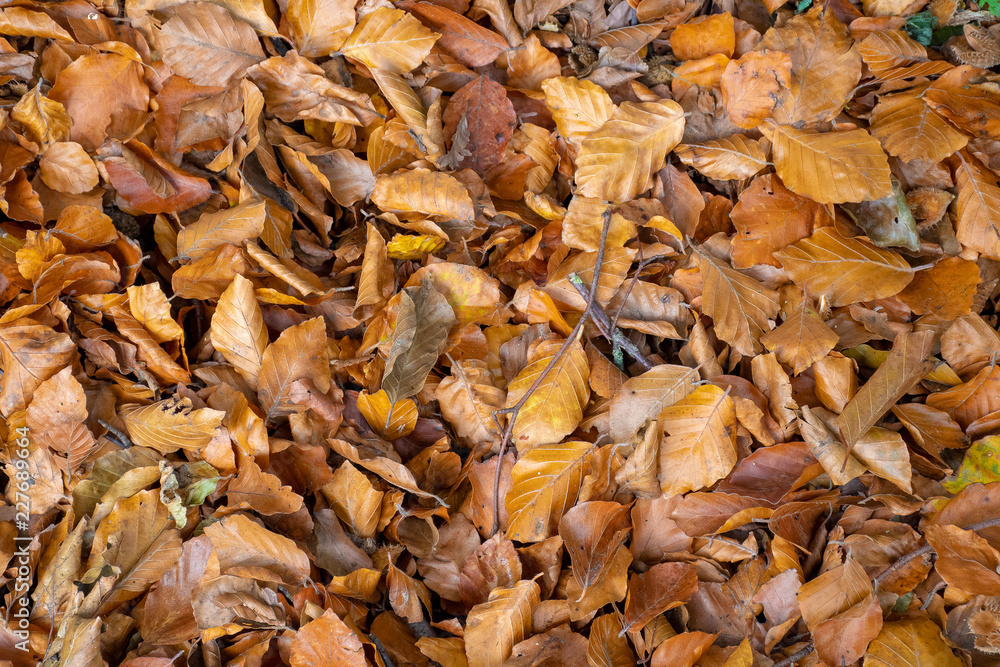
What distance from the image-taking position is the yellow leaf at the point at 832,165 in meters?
1.18

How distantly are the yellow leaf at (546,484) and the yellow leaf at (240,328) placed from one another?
0.58 metres

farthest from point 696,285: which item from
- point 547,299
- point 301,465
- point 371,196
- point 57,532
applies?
point 57,532

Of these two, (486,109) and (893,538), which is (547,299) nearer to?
(486,109)

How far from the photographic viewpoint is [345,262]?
138cm

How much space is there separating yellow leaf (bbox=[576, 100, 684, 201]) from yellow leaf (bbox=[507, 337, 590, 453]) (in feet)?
1.09

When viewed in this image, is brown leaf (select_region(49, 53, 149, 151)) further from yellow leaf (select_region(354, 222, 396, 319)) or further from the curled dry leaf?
yellow leaf (select_region(354, 222, 396, 319))

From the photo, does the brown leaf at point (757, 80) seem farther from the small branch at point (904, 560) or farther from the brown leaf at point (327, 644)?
the brown leaf at point (327, 644)

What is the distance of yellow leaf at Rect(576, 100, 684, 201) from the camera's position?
4.16 feet

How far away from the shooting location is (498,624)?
3.84 ft

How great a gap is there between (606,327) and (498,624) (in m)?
0.62

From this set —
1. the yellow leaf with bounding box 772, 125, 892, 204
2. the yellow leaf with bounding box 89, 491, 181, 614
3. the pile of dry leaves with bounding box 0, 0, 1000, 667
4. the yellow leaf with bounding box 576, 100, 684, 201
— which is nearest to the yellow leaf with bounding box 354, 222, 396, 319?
the pile of dry leaves with bounding box 0, 0, 1000, 667

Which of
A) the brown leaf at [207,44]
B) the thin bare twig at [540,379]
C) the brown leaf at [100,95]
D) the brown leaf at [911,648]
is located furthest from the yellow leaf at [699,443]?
the brown leaf at [100,95]

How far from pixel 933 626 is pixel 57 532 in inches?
66.0

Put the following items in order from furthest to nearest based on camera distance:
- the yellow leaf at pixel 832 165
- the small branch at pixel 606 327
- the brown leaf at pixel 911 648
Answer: the small branch at pixel 606 327 < the yellow leaf at pixel 832 165 < the brown leaf at pixel 911 648
